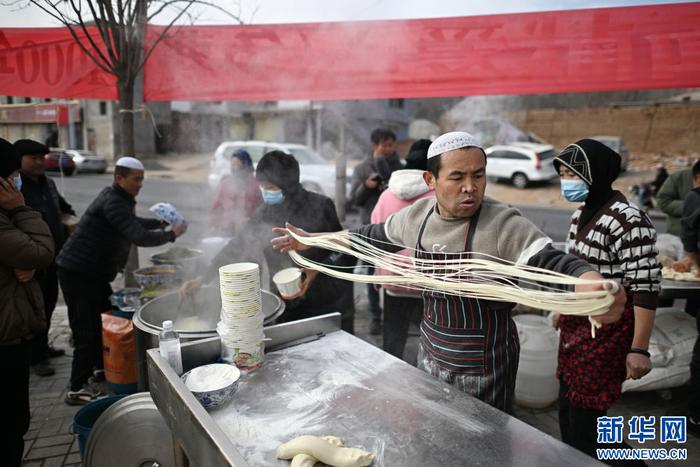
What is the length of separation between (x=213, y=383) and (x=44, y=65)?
14.3ft

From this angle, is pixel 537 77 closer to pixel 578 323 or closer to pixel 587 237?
pixel 587 237

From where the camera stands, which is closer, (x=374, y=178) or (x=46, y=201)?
(x=46, y=201)

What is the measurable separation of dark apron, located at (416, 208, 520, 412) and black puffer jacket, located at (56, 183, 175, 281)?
2402 mm

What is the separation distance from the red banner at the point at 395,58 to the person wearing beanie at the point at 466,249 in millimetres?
2132

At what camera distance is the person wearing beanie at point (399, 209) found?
3244 mm

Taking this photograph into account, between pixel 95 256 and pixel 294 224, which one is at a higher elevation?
Result: pixel 294 224

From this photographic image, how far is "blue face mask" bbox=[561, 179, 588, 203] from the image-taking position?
2.27 meters

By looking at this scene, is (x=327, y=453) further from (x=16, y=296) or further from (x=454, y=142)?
(x=16, y=296)

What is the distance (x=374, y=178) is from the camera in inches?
188

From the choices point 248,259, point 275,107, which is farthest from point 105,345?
point 275,107

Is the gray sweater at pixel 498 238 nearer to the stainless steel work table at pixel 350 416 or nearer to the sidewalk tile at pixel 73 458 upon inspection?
the stainless steel work table at pixel 350 416

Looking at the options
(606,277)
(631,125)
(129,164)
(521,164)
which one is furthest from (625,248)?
(631,125)

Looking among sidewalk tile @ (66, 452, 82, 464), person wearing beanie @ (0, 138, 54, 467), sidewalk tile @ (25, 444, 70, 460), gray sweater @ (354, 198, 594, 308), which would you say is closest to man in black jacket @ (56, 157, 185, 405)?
sidewalk tile @ (25, 444, 70, 460)

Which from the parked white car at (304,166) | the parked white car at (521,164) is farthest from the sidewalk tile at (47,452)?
the parked white car at (521,164)
